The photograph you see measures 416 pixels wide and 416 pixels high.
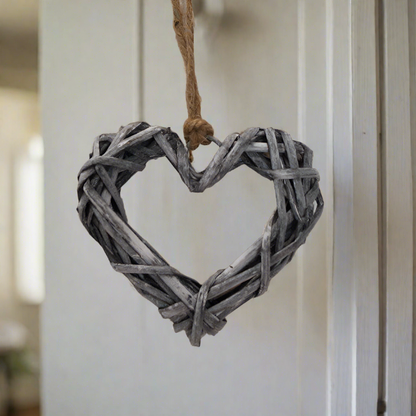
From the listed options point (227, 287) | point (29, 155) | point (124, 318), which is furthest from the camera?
point (29, 155)

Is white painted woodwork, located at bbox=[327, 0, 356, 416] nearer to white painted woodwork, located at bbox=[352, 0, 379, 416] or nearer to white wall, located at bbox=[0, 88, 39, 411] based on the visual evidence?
white painted woodwork, located at bbox=[352, 0, 379, 416]

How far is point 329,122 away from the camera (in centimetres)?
58

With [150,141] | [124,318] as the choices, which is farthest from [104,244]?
[124,318]

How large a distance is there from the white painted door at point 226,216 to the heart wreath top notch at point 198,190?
0.19m

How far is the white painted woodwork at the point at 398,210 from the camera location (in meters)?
0.58

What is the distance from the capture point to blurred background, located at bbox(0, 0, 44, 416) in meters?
1.75

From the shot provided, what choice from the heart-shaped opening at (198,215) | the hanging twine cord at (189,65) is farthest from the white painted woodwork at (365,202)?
the hanging twine cord at (189,65)

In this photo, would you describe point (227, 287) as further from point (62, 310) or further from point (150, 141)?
point (62, 310)

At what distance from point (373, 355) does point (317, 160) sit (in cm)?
29

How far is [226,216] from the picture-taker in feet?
2.07

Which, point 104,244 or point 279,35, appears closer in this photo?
point 104,244

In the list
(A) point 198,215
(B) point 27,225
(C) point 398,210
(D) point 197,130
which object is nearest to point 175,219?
(A) point 198,215

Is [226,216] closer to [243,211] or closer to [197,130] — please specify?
[243,211]

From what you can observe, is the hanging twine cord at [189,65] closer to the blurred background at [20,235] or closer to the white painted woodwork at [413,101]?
the white painted woodwork at [413,101]
